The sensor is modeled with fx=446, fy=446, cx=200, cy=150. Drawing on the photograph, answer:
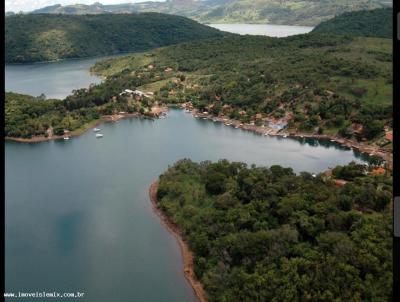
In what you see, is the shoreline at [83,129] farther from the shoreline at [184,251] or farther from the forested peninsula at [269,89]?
the shoreline at [184,251]

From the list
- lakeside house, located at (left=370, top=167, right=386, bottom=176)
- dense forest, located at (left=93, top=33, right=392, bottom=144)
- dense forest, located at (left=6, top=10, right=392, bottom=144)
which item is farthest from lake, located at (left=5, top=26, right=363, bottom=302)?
lakeside house, located at (left=370, top=167, right=386, bottom=176)

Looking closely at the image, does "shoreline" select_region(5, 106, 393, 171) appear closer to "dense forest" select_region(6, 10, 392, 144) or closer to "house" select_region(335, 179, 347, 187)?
"dense forest" select_region(6, 10, 392, 144)

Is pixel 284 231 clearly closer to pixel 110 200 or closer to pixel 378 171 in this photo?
pixel 378 171

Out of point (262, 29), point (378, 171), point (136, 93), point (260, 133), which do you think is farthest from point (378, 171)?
point (262, 29)

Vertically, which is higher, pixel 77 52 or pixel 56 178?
pixel 77 52

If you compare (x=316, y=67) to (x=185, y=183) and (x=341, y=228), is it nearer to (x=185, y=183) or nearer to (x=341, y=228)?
(x=185, y=183)

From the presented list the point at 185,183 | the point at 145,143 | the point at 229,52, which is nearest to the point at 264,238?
the point at 185,183
